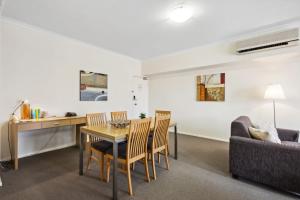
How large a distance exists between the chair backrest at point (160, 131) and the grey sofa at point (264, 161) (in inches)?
40.5

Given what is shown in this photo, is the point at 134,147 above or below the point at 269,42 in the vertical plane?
below

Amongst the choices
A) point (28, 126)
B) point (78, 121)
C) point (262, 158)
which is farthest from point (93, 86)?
point (262, 158)

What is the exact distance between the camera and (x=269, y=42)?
315 centimetres

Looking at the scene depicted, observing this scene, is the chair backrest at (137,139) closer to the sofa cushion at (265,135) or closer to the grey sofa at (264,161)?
the grey sofa at (264,161)

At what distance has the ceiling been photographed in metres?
2.36

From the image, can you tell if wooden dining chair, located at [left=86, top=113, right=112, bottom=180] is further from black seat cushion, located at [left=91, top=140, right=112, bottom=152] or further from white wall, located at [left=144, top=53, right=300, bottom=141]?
white wall, located at [left=144, top=53, right=300, bottom=141]

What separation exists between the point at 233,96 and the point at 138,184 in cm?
336

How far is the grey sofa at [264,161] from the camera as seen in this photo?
6.09 ft

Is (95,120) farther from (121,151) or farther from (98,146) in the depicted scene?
(121,151)

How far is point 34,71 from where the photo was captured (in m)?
3.17

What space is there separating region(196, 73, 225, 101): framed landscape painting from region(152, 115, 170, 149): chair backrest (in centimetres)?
244

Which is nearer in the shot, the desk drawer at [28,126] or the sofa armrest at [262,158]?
the sofa armrest at [262,158]

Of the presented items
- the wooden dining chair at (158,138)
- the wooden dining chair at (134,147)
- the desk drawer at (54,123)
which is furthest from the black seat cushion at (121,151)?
the desk drawer at (54,123)

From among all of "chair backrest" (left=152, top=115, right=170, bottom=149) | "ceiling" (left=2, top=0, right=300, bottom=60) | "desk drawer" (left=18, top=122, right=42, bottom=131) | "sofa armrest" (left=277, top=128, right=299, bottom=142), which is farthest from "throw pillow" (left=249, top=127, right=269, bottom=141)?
"desk drawer" (left=18, top=122, right=42, bottom=131)
